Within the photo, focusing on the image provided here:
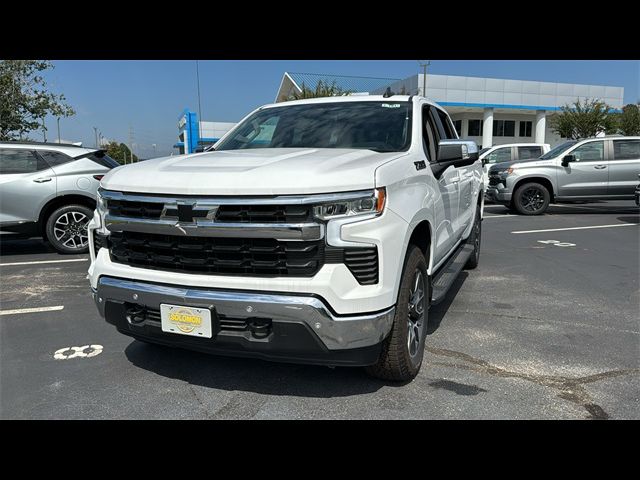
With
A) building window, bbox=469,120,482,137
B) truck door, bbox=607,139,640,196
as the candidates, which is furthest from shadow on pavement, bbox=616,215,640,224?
building window, bbox=469,120,482,137

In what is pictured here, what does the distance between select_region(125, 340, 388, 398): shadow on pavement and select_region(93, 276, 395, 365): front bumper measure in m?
0.48

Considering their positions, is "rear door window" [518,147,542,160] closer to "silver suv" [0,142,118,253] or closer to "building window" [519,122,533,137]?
"silver suv" [0,142,118,253]

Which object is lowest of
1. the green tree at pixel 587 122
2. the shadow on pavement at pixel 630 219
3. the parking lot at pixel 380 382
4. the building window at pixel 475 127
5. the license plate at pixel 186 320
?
the parking lot at pixel 380 382

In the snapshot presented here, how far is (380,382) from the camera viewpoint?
10.8 feet

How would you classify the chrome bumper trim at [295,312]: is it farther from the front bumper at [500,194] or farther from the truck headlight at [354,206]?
the front bumper at [500,194]

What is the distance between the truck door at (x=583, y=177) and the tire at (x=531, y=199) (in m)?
0.42

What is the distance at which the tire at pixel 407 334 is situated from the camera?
3.00m

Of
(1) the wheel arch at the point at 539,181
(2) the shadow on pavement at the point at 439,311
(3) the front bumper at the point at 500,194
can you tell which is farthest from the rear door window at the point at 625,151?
(2) the shadow on pavement at the point at 439,311

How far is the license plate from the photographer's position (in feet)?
9.01

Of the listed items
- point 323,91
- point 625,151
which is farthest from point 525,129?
point 625,151

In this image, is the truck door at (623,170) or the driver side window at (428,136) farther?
the truck door at (623,170)
